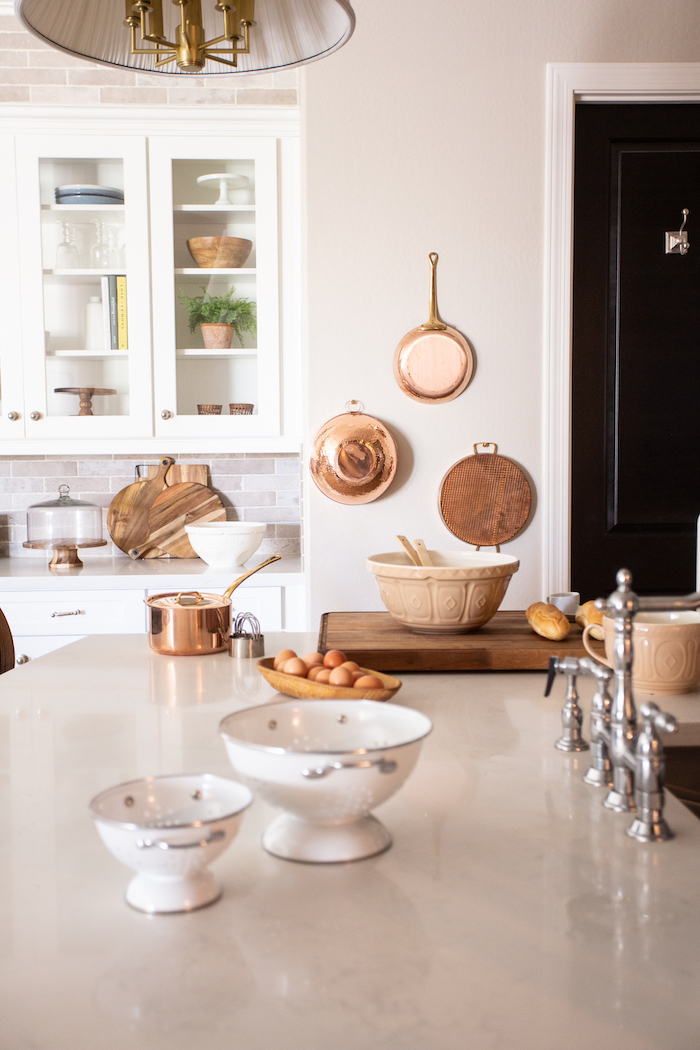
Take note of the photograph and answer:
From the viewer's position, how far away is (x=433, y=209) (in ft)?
8.27

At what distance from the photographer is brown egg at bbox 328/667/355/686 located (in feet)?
4.07

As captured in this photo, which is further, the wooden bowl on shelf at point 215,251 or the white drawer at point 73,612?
the wooden bowl on shelf at point 215,251

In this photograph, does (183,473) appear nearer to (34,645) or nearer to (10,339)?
(10,339)

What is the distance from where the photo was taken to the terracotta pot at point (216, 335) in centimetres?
304

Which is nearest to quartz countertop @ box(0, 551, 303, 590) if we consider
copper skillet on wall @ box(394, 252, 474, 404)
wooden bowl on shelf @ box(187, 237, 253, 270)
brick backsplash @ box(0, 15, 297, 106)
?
copper skillet on wall @ box(394, 252, 474, 404)

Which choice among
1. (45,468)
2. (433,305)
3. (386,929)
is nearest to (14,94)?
(45,468)

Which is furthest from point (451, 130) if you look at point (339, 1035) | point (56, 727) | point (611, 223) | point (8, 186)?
point (339, 1035)

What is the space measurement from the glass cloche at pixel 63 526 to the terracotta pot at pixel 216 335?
0.72 meters

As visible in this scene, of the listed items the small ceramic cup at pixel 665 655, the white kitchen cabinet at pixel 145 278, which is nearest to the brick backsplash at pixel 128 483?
the white kitchen cabinet at pixel 145 278

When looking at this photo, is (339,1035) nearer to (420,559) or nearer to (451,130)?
(420,559)

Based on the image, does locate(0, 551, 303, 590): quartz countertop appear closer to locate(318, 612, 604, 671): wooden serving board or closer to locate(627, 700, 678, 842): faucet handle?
locate(318, 612, 604, 671): wooden serving board

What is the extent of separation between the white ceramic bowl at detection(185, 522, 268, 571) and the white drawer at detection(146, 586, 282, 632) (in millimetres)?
126

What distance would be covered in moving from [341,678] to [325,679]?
3 cm

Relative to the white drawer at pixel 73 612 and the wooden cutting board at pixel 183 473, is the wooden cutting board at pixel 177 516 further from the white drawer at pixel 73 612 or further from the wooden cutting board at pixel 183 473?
the white drawer at pixel 73 612
